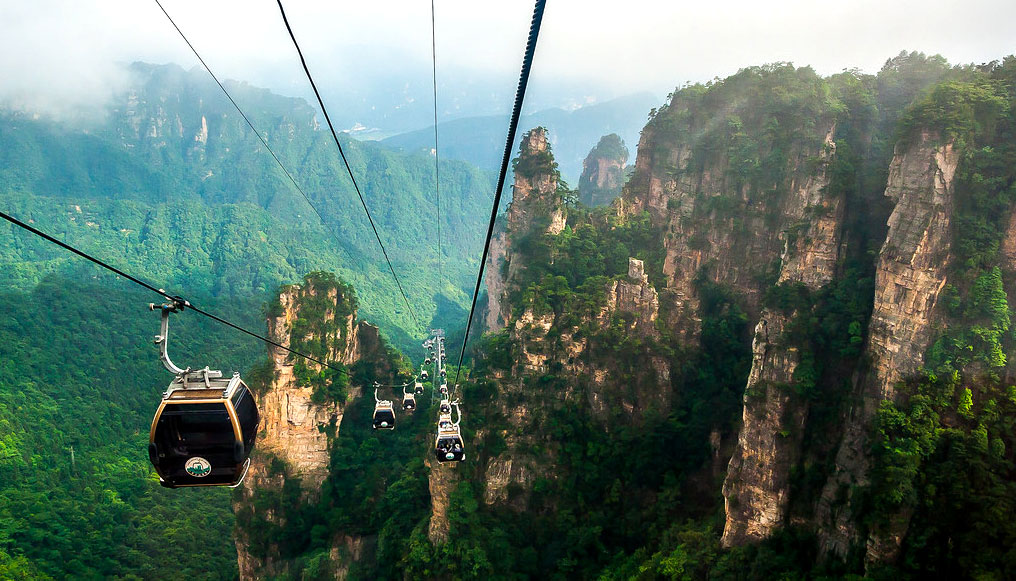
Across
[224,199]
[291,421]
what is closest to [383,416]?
[291,421]

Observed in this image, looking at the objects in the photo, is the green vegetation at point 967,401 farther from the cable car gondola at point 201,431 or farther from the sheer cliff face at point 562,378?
the cable car gondola at point 201,431

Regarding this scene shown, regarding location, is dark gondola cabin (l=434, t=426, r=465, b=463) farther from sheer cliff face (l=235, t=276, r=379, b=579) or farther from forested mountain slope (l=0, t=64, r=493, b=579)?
forested mountain slope (l=0, t=64, r=493, b=579)

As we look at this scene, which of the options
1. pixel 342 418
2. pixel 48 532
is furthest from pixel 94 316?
pixel 342 418

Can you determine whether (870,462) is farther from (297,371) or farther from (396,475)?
(297,371)

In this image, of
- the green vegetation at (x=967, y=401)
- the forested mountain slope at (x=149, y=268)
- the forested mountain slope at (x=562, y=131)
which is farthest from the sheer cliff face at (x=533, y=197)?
the forested mountain slope at (x=562, y=131)

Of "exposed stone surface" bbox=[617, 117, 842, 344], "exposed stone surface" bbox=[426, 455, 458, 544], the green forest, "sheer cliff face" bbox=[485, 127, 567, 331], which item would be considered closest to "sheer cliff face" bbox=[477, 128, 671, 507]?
the green forest

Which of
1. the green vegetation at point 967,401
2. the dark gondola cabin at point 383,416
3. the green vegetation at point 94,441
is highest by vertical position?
the green vegetation at point 967,401
